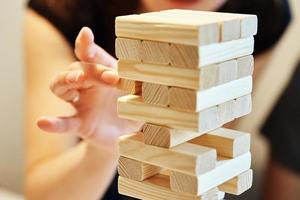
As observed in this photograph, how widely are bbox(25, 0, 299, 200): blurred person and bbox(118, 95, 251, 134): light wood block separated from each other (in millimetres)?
77

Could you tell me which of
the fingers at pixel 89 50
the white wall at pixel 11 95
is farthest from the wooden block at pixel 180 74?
the white wall at pixel 11 95

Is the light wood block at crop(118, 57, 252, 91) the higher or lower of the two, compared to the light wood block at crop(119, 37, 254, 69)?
lower

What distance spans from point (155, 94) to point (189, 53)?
0.07 m

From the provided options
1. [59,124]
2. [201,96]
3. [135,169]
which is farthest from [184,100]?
[59,124]

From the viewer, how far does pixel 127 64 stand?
65 cm

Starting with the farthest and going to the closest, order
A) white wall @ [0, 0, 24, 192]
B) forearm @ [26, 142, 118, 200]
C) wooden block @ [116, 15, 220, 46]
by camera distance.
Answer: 1. white wall @ [0, 0, 24, 192]
2. forearm @ [26, 142, 118, 200]
3. wooden block @ [116, 15, 220, 46]

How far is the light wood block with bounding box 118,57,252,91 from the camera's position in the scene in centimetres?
60

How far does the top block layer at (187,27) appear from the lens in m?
0.59

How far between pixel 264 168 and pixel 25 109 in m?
0.78

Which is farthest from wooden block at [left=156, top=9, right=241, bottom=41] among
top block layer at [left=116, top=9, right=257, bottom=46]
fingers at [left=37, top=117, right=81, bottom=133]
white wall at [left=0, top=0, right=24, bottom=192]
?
white wall at [left=0, top=0, right=24, bottom=192]

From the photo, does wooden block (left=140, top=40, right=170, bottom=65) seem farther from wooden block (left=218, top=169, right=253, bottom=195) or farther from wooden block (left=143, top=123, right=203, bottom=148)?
wooden block (left=218, top=169, right=253, bottom=195)

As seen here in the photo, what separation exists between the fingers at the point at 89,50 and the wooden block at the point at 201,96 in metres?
0.18

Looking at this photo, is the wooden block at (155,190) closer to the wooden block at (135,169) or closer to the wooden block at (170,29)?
the wooden block at (135,169)

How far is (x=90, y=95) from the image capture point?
85 centimetres
